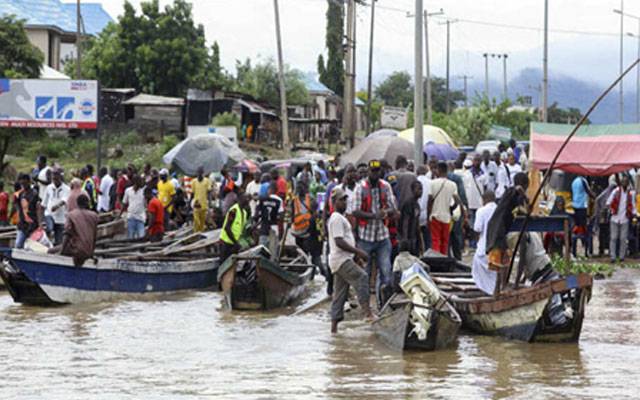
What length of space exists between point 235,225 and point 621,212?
7560 millimetres

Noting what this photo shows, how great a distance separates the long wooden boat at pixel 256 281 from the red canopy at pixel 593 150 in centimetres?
831

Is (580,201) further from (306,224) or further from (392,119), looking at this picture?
(392,119)

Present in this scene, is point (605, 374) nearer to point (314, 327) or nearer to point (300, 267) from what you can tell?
point (314, 327)

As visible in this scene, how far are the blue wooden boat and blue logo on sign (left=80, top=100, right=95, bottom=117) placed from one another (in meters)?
15.6

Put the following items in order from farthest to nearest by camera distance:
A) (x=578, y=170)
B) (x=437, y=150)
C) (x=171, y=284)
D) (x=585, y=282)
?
(x=437, y=150) → (x=578, y=170) → (x=171, y=284) → (x=585, y=282)

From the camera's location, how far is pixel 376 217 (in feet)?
47.2

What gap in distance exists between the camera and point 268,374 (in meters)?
11.3

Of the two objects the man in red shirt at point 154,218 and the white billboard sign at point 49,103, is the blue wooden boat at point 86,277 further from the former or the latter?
the white billboard sign at point 49,103

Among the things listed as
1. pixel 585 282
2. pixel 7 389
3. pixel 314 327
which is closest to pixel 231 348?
pixel 314 327

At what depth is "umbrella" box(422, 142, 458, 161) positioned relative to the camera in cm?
2939

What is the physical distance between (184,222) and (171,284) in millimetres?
8571

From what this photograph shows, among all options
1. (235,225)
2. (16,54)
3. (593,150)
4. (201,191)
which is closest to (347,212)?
(235,225)

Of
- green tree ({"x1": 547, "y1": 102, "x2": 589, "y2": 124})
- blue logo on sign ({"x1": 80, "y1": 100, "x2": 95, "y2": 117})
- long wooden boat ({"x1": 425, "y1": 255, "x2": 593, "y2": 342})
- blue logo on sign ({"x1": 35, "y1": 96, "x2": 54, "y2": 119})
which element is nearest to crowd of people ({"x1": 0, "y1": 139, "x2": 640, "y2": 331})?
long wooden boat ({"x1": 425, "y1": 255, "x2": 593, "y2": 342})

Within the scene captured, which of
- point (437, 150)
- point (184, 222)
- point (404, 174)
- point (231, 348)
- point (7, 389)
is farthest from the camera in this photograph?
point (437, 150)
